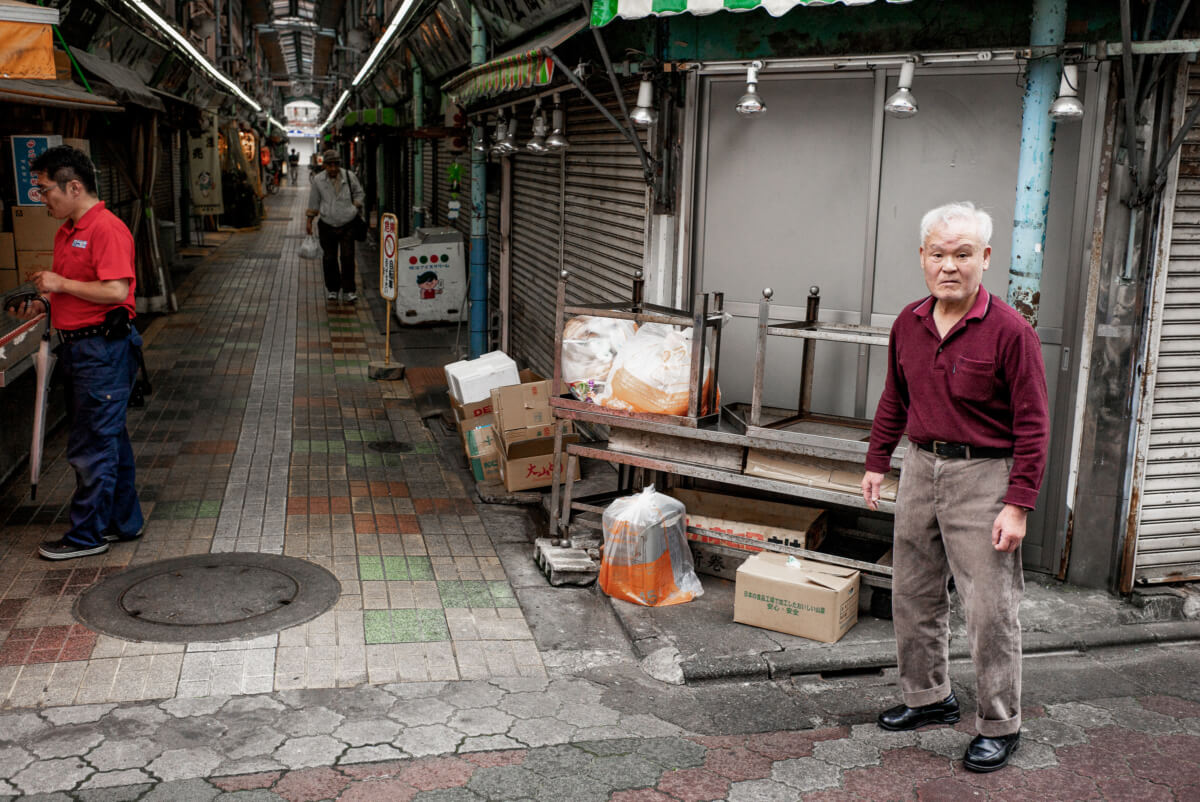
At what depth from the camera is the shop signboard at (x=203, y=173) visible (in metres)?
26.1

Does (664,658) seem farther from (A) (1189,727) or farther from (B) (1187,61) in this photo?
(B) (1187,61)

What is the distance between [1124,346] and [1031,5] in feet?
6.21

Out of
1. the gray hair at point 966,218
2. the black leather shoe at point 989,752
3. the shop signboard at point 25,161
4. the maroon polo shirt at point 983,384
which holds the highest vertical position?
the shop signboard at point 25,161

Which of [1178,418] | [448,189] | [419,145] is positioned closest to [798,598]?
[1178,418]

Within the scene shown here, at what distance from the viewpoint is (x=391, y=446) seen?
29.9 ft

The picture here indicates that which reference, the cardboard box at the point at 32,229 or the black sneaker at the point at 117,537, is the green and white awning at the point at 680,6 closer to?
the black sneaker at the point at 117,537

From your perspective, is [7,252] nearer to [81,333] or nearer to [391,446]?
[391,446]

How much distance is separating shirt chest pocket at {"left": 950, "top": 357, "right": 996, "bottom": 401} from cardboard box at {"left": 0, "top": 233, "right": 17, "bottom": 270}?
27.1ft

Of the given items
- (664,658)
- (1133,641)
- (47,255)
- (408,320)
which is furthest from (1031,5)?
(408,320)

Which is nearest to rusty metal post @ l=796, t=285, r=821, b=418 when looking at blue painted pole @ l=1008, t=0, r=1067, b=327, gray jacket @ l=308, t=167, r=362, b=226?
blue painted pole @ l=1008, t=0, r=1067, b=327

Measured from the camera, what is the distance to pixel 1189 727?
4629 millimetres

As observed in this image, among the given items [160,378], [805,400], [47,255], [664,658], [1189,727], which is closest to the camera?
[1189,727]

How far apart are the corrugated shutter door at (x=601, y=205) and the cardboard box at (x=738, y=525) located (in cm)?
170

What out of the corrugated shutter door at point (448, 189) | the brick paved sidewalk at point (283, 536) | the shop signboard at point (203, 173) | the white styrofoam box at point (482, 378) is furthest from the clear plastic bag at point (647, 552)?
the shop signboard at point (203, 173)
